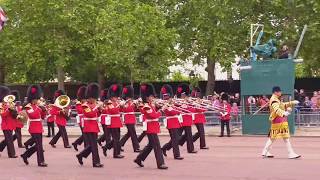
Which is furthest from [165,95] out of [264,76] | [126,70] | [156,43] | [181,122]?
[126,70]

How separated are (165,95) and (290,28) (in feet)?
63.2

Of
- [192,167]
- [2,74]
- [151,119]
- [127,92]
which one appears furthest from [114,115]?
[2,74]

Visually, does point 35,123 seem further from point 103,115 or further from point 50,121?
point 50,121

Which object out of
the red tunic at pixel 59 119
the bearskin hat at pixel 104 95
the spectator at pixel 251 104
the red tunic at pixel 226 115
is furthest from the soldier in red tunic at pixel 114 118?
the spectator at pixel 251 104

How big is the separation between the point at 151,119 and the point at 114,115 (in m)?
2.80

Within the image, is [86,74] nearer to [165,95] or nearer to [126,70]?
[126,70]

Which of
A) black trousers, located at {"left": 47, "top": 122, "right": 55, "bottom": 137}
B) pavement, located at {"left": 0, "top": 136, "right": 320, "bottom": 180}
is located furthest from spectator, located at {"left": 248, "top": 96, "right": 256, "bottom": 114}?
black trousers, located at {"left": 47, "top": 122, "right": 55, "bottom": 137}

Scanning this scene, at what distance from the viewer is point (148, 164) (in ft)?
46.2

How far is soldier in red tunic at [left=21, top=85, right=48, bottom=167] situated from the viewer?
14.1 meters

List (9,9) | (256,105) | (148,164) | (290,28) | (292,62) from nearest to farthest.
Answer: (148,164)
(292,62)
(256,105)
(290,28)
(9,9)

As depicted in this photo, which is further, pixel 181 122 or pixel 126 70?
pixel 126 70

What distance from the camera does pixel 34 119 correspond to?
46.5 ft

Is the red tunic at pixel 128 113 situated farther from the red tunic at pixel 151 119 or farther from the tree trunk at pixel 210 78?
the tree trunk at pixel 210 78

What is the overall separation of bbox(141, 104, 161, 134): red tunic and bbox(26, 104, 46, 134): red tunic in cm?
244
